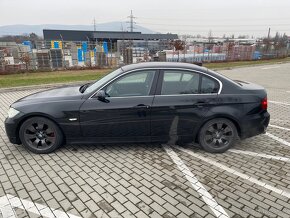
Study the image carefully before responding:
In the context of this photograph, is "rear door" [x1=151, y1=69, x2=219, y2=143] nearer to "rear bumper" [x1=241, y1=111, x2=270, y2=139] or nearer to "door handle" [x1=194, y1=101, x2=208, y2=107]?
"door handle" [x1=194, y1=101, x2=208, y2=107]

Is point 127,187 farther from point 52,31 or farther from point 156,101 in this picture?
point 52,31

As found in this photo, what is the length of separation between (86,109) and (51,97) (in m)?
0.71

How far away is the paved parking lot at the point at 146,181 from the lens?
274 centimetres

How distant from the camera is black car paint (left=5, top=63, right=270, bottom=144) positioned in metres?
3.83

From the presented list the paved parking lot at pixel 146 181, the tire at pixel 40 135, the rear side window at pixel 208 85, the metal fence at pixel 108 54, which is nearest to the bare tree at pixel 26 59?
the metal fence at pixel 108 54

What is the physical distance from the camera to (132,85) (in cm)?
398

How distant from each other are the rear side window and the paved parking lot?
1124mm

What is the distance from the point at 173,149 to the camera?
14.1 ft

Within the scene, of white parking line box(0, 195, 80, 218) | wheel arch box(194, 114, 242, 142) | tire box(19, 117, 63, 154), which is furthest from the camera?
wheel arch box(194, 114, 242, 142)

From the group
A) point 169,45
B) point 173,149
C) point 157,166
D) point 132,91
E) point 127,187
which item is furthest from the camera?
point 169,45

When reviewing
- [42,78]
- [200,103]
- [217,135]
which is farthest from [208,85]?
[42,78]

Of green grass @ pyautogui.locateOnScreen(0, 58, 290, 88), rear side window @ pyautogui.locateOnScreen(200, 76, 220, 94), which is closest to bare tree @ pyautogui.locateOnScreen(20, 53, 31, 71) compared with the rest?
green grass @ pyautogui.locateOnScreen(0, 58, 290, 88)

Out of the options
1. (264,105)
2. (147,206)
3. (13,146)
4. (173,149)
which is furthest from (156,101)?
(13,146)

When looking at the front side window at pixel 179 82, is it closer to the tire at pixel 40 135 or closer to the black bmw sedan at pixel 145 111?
the black bmw sedan at pixel 145 111
